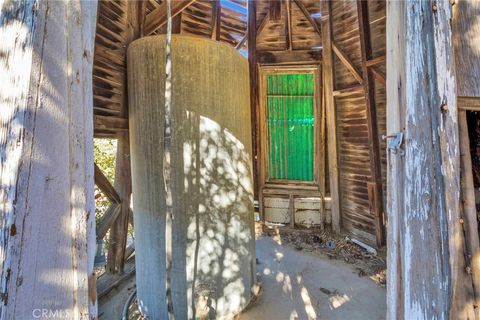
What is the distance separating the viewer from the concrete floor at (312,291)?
3.18m

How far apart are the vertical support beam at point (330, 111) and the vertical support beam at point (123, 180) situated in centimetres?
380

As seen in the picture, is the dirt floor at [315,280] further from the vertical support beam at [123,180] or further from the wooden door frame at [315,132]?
the vertical support beam at [123,180]

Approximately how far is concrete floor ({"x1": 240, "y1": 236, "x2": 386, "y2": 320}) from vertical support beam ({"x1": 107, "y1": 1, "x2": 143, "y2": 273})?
1.96 meters

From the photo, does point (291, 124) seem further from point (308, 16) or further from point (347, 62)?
point (308, 16)

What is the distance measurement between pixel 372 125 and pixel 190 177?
368 centimetres

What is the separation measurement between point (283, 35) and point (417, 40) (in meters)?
5.76

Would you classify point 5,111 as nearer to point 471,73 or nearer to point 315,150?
point 471,73

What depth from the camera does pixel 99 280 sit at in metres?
3.63

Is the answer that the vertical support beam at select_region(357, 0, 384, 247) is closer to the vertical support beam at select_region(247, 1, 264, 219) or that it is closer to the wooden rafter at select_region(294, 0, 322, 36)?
the wooden rafter at select_region(294, 0, 322, 36)

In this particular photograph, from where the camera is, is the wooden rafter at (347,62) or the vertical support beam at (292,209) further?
the vertical support beam at (292,209)

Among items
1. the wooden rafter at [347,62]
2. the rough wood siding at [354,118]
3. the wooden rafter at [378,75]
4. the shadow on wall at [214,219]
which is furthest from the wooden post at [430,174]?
the wooden rafter at [347,62]

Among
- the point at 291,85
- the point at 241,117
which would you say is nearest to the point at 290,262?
the point at 241,117

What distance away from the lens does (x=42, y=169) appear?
0.65 meters

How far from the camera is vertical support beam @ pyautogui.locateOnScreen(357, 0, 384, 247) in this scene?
4.71 m
